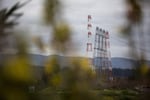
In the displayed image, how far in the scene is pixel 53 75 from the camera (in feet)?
4.82

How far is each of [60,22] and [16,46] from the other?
34 centimetres

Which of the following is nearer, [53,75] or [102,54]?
[53,75]

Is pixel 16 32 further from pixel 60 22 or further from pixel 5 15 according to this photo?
pixel 60 22

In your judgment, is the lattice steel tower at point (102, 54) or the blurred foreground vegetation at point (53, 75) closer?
the blurred foreground vegetation at point (53, 75)

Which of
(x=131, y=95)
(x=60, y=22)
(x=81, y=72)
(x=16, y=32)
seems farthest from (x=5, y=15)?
(x=131, y=95)

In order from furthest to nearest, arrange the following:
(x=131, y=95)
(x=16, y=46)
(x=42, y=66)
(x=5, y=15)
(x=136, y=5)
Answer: (x=131, y=95)
(x=136, y=5)
(x=42, y=66)
(x=5, y=15)
(x=16, y=46)

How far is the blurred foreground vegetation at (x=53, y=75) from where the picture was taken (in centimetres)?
111

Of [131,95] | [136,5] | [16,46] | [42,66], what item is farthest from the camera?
[131,95]

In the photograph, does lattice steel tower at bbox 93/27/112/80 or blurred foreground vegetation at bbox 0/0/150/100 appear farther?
lattice steel tower at bbox 93/27/112/80

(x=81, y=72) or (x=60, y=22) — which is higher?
(x=60, y=22)

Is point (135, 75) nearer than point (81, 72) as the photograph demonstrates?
No

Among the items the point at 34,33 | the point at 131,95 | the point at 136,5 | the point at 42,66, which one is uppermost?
the point at 136,5

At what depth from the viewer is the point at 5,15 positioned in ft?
4.13

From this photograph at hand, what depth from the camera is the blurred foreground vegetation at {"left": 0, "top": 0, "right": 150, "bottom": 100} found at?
1113 mm
